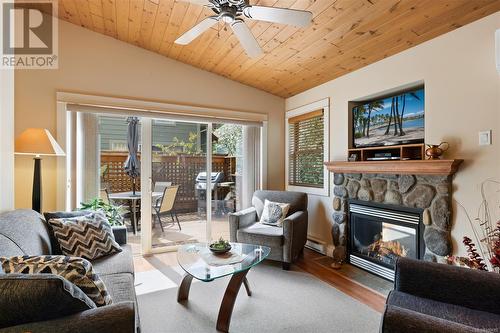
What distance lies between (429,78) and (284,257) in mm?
2333

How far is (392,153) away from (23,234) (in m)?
3.30

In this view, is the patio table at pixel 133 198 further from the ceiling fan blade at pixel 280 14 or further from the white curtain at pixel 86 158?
the ceiling fan blade at pixel 280 14

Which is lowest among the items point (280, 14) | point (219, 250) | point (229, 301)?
point (229, 301)

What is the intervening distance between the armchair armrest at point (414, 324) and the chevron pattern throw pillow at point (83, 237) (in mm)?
2138

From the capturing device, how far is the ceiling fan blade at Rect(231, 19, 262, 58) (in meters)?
2.05

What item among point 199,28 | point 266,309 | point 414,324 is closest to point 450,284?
point 414,324

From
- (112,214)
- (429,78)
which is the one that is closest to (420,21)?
(429,78)

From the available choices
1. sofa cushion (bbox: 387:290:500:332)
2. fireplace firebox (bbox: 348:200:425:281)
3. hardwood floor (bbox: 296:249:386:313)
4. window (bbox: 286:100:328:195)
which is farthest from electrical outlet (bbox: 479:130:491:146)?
window (bbox: 286:100:328:195)

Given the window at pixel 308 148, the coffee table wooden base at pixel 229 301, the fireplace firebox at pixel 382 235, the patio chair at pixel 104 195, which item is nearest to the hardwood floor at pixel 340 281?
the fireplace firebox at pixel 382 235

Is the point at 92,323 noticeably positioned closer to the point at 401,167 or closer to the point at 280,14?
the point at 280,14

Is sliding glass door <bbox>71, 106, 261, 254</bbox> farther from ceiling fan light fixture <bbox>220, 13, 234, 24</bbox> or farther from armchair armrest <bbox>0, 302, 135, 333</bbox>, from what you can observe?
armchair armrest <bbox>0, 302, 135, 333</bbox>

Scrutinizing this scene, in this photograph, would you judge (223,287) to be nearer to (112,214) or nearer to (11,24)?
(112,214)

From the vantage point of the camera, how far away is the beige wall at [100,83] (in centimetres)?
307

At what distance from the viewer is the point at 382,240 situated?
9.96ft
